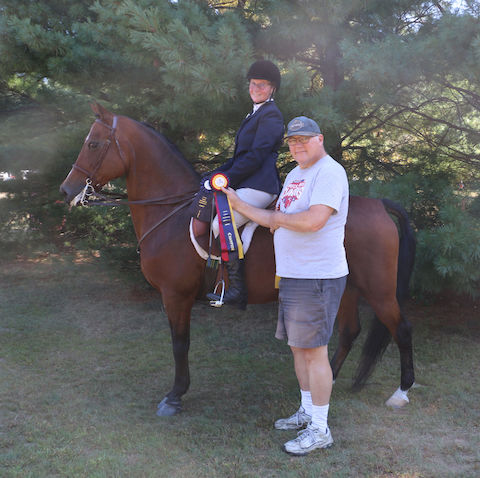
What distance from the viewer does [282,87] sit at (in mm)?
4074

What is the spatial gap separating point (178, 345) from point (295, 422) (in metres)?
1.06

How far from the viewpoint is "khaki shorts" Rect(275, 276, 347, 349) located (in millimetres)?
2645

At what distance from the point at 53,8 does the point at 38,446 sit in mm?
5353

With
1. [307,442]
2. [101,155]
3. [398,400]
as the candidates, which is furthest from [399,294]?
[101,155]

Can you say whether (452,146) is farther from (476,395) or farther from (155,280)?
(155,280)

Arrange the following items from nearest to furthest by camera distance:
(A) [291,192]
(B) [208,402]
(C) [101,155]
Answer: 1. (A) [291,192]
2. (C) [101,155]
3. (B) [208,402]

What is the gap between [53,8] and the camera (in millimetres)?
5863

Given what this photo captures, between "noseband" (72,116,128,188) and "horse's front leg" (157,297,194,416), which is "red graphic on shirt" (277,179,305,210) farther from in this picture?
"noseband" (72,116,128,188)

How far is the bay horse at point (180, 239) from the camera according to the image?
3.39 m

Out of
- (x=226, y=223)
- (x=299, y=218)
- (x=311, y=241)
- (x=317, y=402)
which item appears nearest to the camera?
(x=299, y=218)

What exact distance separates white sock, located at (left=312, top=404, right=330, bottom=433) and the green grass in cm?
18

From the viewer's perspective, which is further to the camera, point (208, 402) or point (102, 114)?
point (208, 402)

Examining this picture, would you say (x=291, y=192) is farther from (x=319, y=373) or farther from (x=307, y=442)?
(x=307, y=442)

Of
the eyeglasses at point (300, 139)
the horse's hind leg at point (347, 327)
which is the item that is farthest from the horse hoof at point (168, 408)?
the eyeglasses at point (300, 139)
